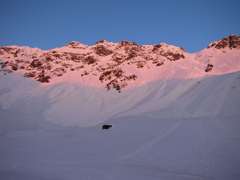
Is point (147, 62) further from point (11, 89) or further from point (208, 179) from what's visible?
point (208, 179)

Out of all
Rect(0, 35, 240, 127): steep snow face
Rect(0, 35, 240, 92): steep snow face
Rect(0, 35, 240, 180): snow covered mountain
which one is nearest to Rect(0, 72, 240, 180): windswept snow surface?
Rect(0, 35, 240, 180): snow covered mountain

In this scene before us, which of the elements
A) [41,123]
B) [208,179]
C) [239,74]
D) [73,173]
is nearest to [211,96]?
[239,74]

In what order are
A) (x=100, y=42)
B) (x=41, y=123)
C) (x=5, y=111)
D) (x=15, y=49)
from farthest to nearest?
(x=100, y=42) < (x=15, y=49) < (x=5, y=111) < (x=41, y=123)

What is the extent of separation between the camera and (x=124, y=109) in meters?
37.4

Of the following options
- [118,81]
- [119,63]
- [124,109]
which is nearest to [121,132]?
[124,109]

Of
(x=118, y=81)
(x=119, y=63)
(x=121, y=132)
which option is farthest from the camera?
(x=119, y=63)

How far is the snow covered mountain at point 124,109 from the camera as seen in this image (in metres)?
11.6

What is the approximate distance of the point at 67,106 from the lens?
42.0 metres

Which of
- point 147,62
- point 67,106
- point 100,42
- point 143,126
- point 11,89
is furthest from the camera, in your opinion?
point 100,42

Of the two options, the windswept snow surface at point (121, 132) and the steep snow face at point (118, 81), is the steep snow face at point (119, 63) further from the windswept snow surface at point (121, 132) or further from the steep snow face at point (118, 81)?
the windswept snow surface at point (121, 132)

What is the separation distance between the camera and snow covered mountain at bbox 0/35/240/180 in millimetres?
11594

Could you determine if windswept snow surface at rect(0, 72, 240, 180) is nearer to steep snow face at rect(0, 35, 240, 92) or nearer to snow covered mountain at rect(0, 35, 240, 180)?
snow covered mountain at rect(0, 35, 240, 180)

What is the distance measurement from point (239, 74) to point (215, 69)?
73.1 ft

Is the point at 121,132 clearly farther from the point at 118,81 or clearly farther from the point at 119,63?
the point at 119,63
